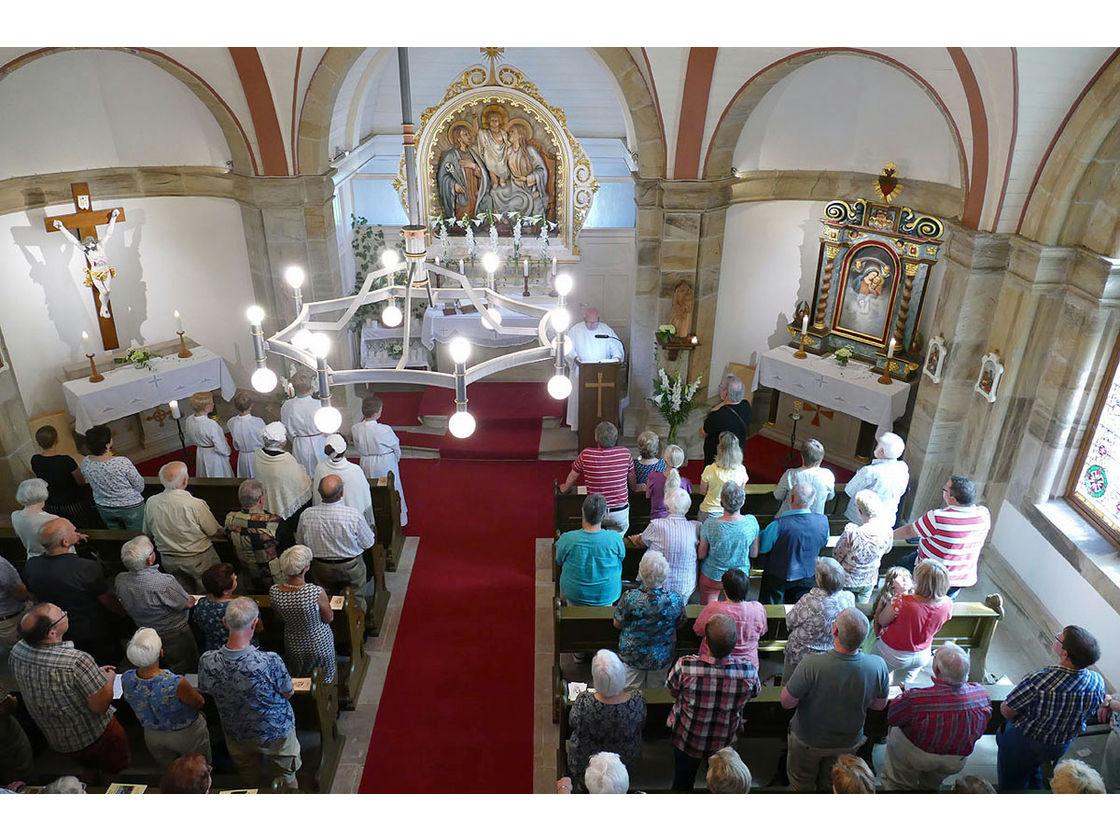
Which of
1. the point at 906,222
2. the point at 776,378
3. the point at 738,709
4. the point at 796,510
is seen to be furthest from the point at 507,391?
the point at 738,709

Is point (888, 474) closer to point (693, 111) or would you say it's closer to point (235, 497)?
point (693, 111)

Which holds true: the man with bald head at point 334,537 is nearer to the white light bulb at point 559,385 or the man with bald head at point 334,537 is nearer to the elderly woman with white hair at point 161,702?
the elderly woman with white hair at point 161,702

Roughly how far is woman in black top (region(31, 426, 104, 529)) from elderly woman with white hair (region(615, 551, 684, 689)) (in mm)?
4827

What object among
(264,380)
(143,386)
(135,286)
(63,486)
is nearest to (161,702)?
(264,380)

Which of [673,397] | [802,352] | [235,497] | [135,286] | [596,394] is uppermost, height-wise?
[135,286]

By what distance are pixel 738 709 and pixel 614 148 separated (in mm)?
9022

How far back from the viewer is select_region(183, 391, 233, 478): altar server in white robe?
765 centimetres

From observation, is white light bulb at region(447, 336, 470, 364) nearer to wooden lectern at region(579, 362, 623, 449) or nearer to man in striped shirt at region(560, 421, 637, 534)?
man in striped shirt at region(560, 421, 637, 534)

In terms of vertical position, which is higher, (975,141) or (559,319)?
(975,141)

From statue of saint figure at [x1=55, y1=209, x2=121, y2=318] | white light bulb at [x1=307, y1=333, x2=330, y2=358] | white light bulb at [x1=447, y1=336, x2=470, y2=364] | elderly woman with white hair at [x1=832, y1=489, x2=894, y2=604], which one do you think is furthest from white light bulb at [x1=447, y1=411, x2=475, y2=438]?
statue of saint figure at [x1=55, y1=209, x2=121, y2=318]

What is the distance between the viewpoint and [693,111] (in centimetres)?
870

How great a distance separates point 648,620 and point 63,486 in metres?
5.13

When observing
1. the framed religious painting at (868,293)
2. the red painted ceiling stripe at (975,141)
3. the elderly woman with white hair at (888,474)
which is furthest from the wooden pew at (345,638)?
the framed religious painting at (868,293)
